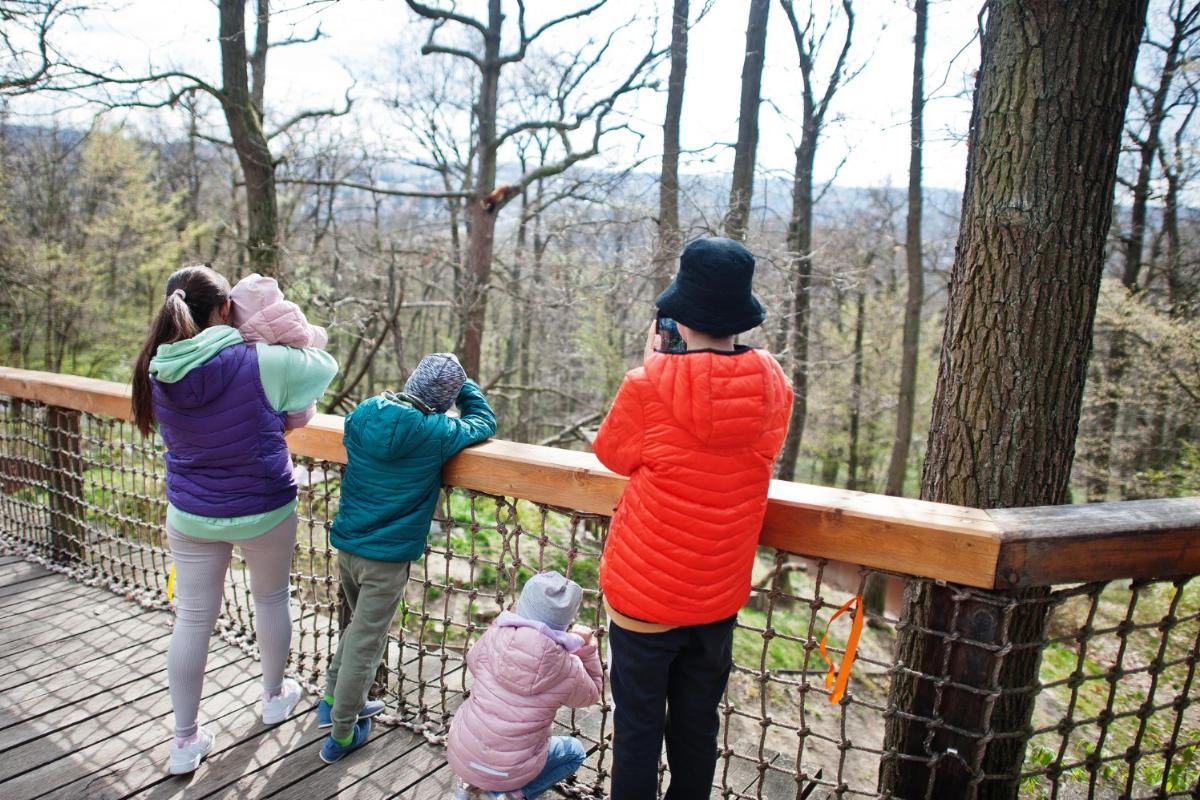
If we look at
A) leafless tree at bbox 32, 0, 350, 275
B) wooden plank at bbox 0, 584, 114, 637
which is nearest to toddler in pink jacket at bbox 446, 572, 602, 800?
wooden plank at bbox 0, 584, 114, 637

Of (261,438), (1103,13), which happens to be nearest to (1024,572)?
(1103,13)

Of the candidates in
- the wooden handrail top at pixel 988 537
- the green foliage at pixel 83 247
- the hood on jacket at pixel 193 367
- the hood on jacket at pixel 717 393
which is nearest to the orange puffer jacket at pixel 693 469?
the hood on jacket at pixel 717 393

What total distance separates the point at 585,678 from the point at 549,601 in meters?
0.22

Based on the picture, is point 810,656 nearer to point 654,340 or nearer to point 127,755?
point 654,340

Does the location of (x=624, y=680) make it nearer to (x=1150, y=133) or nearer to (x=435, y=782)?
(x=435, y=782)

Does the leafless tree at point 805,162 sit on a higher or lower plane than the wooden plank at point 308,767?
higher

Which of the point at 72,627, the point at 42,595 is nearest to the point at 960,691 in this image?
the point at 72,627

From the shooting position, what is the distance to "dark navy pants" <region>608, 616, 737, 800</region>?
1609mm

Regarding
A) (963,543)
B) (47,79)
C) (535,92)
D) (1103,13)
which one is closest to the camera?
(963,543)

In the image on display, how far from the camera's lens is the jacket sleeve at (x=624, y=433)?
152 centimetres

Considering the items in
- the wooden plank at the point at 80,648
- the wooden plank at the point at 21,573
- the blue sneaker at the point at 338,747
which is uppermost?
the blue sneaker at the point at 338,747

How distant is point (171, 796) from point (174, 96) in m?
6.74

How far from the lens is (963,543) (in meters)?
1.46

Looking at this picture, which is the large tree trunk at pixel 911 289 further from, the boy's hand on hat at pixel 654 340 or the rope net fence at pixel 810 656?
the boy's hand on hat at pixel 654 340
